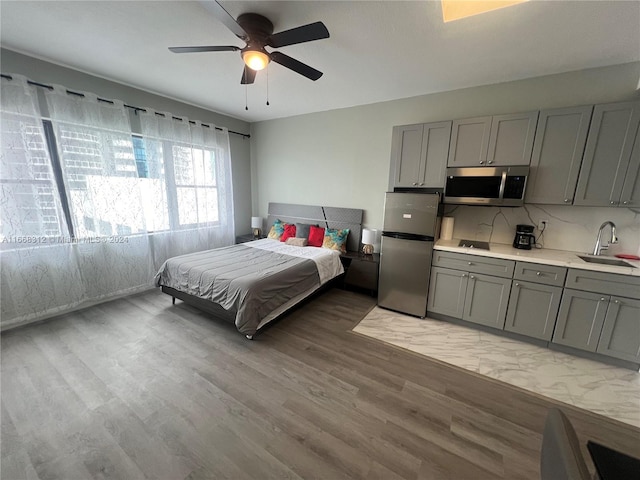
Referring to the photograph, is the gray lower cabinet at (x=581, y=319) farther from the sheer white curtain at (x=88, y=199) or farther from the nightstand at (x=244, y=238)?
the sheer white curtain at (x=88, y=199)

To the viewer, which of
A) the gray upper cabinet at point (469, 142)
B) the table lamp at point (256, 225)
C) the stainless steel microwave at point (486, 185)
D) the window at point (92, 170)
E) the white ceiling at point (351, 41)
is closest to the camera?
the white ceiling at point (351, 41)

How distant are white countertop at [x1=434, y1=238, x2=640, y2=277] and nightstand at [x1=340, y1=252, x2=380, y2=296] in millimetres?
947

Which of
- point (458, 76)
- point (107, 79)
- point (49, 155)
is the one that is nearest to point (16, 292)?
point (49, 155)

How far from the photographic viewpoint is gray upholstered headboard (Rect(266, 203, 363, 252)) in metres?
3.96

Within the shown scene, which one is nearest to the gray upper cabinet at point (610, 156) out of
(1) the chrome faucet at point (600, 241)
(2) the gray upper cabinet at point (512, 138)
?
(1) the chrome faucet at point (600, 241)

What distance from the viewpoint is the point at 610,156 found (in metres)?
2.26

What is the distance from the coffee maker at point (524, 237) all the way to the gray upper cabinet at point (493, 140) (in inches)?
28.6

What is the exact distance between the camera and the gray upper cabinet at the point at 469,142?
269cm

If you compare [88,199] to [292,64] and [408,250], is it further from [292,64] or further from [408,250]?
[408,250]

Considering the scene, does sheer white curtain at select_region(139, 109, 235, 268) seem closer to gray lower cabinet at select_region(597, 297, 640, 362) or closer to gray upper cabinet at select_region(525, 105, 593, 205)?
gray upper cabinet at select_region(525, 105, 593, 205)

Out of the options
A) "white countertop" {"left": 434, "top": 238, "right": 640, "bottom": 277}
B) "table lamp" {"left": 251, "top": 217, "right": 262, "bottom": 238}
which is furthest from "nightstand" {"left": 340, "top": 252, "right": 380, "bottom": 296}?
"table lamp" {"left": 251, "top": 217, "right": 262, "bottom": 238}

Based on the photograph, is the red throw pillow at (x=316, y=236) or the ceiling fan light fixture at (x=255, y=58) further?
the red throw pillow at (x=316, y=236)

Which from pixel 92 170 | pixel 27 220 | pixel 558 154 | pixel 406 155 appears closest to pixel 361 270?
pixel 406 155

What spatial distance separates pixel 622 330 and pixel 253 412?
3.20 metres
